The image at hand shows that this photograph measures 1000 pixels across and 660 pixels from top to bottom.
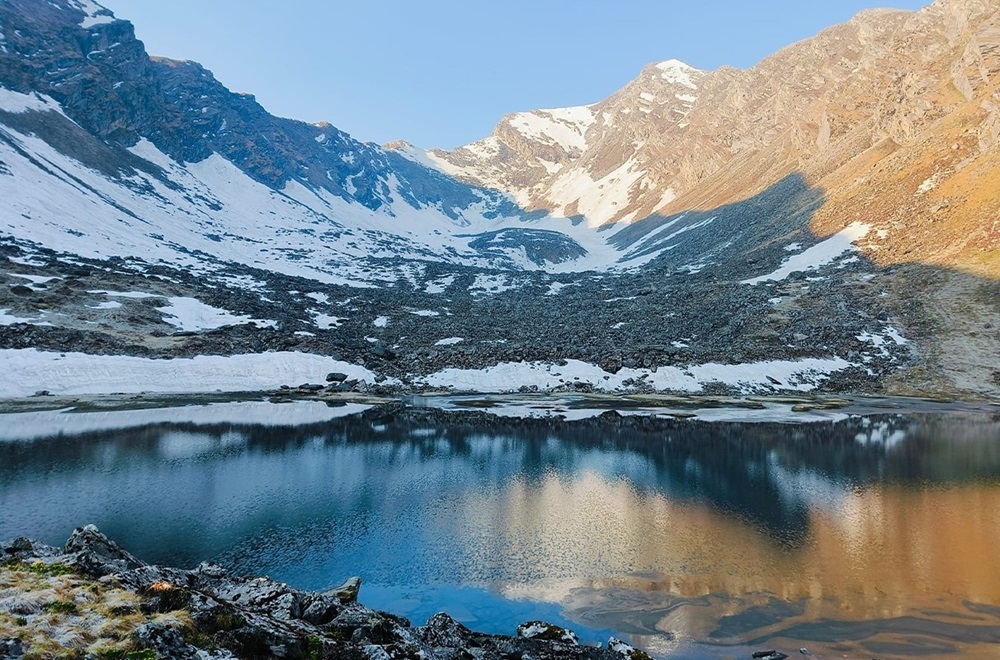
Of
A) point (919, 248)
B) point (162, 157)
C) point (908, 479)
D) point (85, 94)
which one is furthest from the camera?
point (162, 157)

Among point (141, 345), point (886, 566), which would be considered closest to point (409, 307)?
point (141, 345)

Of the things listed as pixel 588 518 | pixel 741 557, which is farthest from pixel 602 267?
pixel 741 557

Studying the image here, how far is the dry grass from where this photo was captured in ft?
28.6

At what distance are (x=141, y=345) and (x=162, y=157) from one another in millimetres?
158533

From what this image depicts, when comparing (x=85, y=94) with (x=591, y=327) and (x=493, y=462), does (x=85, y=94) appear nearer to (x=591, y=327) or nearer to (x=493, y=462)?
(x=591, y=327)

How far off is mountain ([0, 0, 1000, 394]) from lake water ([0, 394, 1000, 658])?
21147 mm

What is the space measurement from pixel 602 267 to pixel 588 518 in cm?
13946

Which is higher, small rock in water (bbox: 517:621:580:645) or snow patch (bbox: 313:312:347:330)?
snow patch (bbox: 313:312:347:330)

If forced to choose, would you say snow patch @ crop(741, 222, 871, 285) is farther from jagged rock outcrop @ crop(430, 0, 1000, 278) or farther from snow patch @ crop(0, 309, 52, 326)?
snow patch @ crop(0, 309, 52, 326)

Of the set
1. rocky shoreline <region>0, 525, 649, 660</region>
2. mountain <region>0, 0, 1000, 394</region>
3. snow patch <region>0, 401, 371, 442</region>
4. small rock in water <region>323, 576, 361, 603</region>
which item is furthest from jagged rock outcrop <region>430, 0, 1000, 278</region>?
small rock in water <region>323, 576, 361, 603</region>

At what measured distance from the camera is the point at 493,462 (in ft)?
115

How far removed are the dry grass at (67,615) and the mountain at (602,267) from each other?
174ft

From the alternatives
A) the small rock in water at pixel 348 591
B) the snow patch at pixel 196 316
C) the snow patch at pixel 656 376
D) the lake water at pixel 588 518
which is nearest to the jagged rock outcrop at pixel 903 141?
the snow patch at pixel 656 376

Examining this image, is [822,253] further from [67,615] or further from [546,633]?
[67,615]
